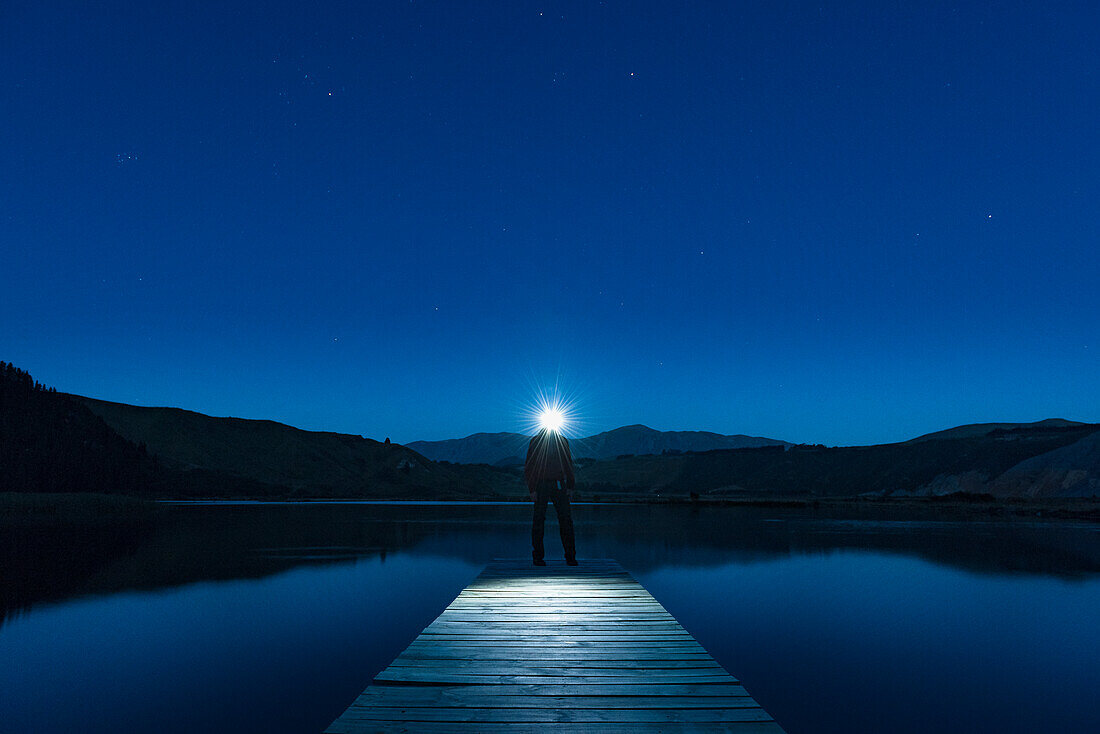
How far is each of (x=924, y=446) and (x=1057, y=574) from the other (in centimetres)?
12513

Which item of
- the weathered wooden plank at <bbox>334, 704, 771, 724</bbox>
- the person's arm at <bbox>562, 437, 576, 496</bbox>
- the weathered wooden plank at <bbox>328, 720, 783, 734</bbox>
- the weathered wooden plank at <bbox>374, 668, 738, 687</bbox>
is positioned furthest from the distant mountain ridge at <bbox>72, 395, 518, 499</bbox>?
the weathered wooden plank at <bbox>328, 720, 783, 734</bbox>

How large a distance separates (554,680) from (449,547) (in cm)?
3021

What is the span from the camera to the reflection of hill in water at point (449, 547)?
85.5 feet

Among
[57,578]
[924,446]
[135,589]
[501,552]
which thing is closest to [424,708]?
[135,589]

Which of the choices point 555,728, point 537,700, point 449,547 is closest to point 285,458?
point 449,547

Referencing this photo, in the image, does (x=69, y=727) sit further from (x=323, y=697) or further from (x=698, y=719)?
(x=698, y=719)

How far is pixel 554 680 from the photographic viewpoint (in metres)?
7.78

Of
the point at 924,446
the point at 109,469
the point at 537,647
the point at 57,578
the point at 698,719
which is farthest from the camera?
the point at 924,446

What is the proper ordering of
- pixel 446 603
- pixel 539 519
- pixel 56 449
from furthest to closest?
pixel 56 449, pixel 446 603, pixel 539 519

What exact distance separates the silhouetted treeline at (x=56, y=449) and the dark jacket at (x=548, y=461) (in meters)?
95.8

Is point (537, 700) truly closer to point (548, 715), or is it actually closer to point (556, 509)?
point (548, 715)

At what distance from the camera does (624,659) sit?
28.5ft

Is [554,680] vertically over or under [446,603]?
over

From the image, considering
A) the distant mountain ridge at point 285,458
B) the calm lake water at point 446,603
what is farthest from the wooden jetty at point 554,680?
the distant mountain ridge at point 285,458
